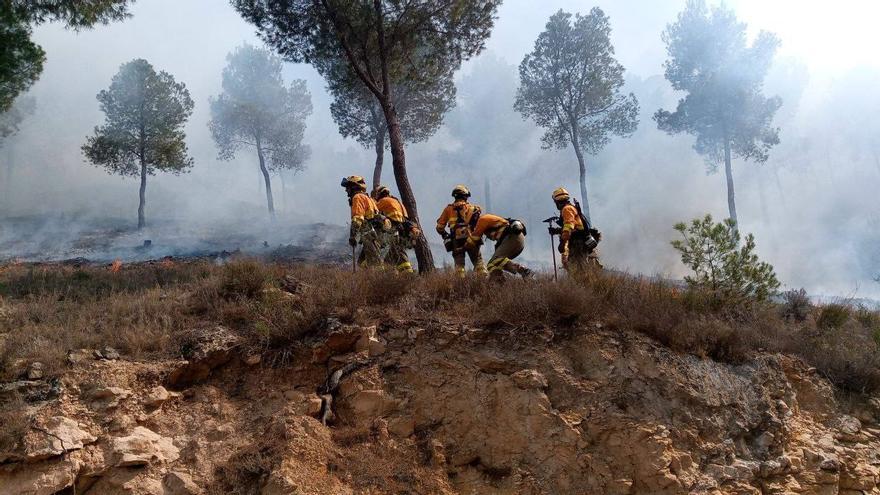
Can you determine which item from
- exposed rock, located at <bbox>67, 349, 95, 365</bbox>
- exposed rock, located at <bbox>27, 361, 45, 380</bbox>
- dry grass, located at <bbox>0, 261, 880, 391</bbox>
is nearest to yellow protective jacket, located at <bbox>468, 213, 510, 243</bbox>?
dry grass, located at <bbox>0, 261, 880, 391</bbox>

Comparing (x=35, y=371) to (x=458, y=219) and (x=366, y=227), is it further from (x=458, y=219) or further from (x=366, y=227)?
(x=458, y=219)

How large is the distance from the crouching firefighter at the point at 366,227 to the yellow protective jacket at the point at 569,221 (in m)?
2.64

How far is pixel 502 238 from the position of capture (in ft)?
26.5

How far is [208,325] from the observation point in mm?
5180

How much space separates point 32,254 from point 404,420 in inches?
831

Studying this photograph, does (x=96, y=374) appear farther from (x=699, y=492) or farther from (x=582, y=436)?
(x=699, y=492)

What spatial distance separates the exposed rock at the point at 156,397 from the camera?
414 centimetres

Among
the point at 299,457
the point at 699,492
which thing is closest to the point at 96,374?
the point at 299,457

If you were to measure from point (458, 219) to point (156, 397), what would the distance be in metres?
5.12

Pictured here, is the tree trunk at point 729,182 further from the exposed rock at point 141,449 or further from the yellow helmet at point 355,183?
the exposed rock at point 141,449

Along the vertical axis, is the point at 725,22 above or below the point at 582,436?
above

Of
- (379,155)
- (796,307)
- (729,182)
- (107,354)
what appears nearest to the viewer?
(107,354)

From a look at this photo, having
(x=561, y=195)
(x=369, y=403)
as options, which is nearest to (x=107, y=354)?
(x=369, y=403)

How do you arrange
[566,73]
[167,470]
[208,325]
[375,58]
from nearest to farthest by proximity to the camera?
[167,470], [208,325], [375,58], [566,73]
